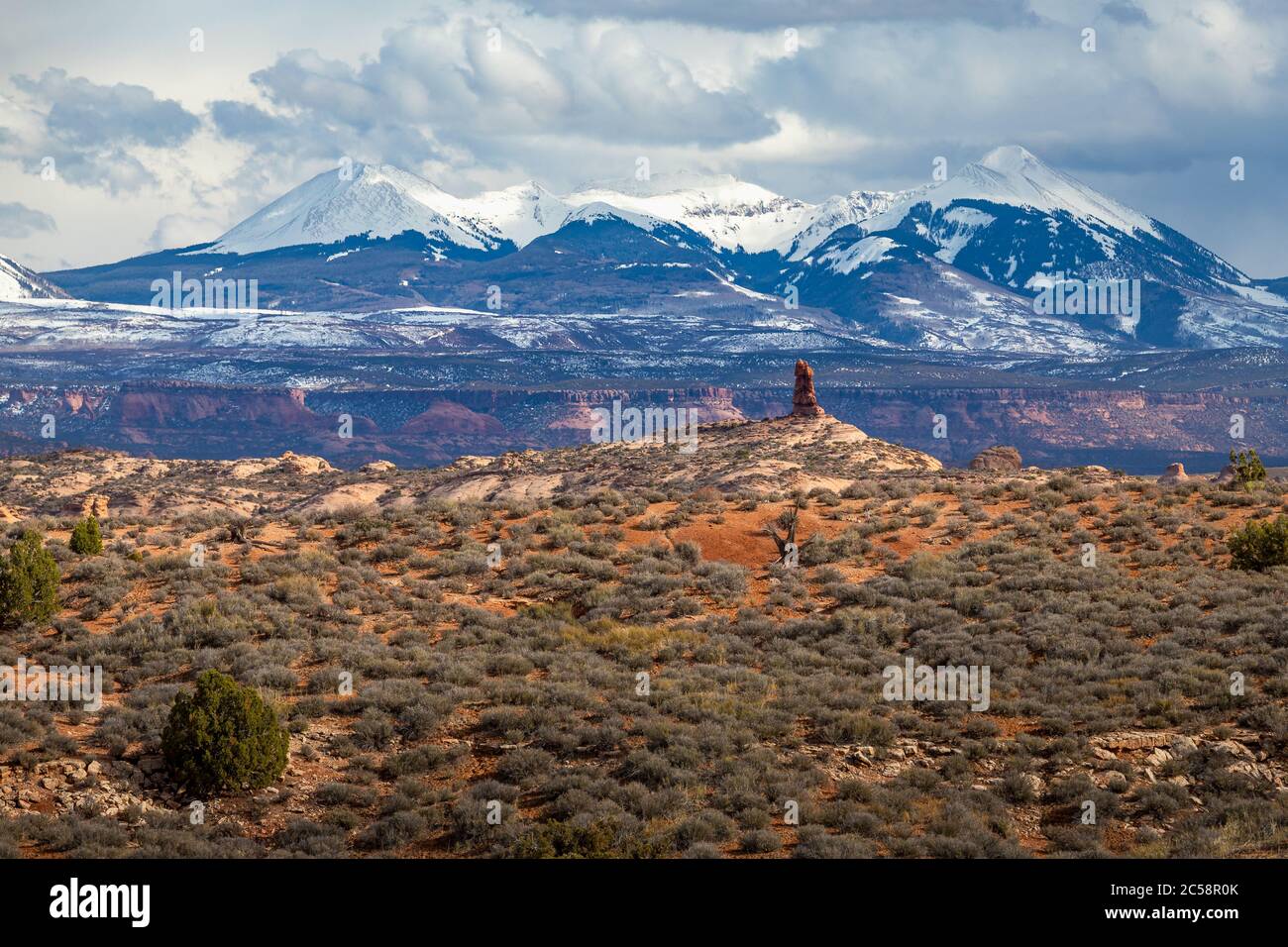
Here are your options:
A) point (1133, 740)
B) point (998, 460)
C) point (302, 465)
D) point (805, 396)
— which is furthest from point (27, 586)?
point (302, 465)

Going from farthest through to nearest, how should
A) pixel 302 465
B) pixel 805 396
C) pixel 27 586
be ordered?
1. pixel 302 465
2. pixel 805 396
3. pixel 27 586

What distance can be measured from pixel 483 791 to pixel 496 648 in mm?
7254

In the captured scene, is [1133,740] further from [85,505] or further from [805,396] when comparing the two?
[805,396]

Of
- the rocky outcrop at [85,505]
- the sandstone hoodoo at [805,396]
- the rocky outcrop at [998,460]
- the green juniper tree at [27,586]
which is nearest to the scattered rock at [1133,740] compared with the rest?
the green juniper tree at [27,586]

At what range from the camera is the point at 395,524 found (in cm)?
3753

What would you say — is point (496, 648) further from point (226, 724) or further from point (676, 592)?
point (226, 724)

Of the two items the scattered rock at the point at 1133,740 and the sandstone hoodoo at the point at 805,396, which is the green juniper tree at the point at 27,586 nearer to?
the scattered rock at the point at 1133,740

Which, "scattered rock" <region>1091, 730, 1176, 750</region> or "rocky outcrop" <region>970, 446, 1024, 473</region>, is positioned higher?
"rocky outcrop" <region>970, 446, 1024, 473</region>

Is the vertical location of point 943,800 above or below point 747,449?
below

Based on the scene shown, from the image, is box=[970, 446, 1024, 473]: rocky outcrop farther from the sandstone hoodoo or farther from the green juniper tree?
the green juniper tree

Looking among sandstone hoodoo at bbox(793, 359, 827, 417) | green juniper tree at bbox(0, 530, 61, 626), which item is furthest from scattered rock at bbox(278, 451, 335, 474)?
green juniper tree at bbox(0, 530, 61, 626)

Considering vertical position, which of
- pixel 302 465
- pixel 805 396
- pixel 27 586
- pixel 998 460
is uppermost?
pixel 805 396

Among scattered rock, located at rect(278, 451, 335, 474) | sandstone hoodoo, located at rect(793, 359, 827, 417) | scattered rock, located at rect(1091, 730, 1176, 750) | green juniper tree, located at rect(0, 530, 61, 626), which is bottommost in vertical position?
scattered rock, located at rect(1091, 730, 1176, 750)
